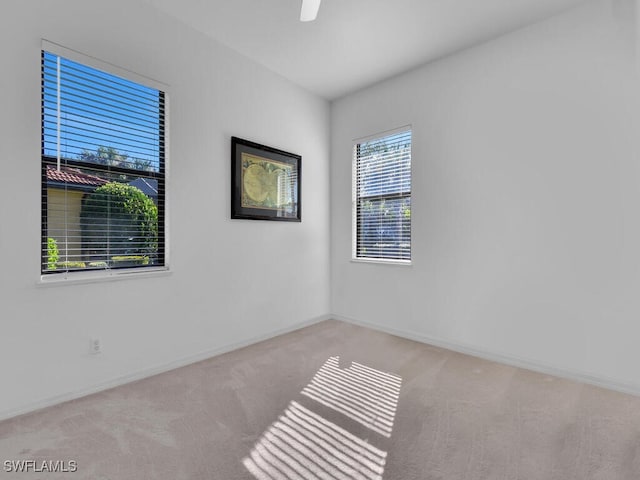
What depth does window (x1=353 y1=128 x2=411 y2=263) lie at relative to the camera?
11.7 feet

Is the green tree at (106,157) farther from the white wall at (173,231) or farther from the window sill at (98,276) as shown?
the window sill at (98,276)

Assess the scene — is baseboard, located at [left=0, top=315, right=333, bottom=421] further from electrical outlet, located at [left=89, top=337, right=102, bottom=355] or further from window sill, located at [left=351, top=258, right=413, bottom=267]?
window sill, located at [left=351, top=258, right=413, bottom=267]

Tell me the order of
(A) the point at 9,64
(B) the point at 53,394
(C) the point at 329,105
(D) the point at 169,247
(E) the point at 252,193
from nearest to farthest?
(A) the point at 9,64, (B) the point at 53,394, (D) the point at 169,247, (E) the point at 252,193, (C) the point at 329,105

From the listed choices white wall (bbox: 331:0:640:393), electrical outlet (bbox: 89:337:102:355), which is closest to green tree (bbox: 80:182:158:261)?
electrical outlet (bbox: 89:337:102:355)

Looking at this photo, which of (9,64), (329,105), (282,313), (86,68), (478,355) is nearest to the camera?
(9,64)

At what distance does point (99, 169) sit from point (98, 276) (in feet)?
2.52

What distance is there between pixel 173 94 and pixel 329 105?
2142 millimetres

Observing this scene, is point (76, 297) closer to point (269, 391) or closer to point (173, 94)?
point (269, 391)

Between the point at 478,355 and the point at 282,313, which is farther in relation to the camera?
the point at 282,313

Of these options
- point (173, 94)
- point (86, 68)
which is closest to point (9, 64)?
point (86, 68)

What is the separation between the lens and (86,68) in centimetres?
224

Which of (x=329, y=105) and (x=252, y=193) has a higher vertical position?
(x=329, y=105)

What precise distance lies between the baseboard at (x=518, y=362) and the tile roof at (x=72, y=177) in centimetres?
309

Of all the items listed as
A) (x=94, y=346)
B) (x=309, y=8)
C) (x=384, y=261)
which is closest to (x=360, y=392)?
(x=384, y=261)
